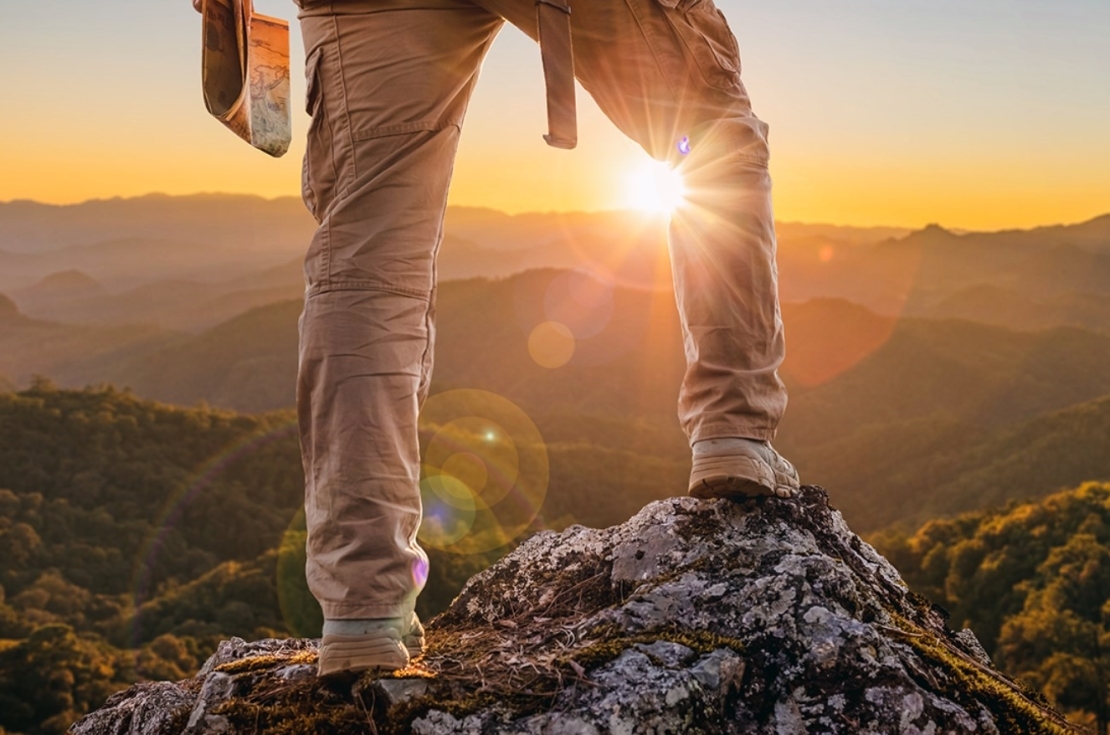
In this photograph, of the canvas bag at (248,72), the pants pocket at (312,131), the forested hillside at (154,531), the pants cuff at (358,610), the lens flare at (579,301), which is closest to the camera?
the pants cuff at (358,610)

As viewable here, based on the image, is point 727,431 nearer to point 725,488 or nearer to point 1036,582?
point 725,488

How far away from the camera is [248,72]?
8.06 feet

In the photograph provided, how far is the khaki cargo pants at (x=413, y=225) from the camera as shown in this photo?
84.0 inches

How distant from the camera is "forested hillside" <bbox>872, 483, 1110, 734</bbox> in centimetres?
3182

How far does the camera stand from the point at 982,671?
2.27 metres

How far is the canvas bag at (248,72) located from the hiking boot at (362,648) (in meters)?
1.26

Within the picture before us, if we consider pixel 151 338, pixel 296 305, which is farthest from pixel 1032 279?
pixel 151 338

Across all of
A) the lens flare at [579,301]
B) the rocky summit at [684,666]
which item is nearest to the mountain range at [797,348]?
the lens flare at [579,301]

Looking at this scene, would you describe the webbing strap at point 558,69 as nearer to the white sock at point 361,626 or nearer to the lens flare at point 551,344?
the white sock at point 361,626

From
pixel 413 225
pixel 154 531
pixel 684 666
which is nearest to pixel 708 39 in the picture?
pixel 413 225

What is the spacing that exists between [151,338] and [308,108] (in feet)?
449

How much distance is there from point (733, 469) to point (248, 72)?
5.11 feet

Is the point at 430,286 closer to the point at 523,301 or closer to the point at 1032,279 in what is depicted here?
the point at 523,301

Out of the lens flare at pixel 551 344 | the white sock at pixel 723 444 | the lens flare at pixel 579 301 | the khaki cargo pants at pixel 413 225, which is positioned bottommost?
the lens flare at pixel 551 344
